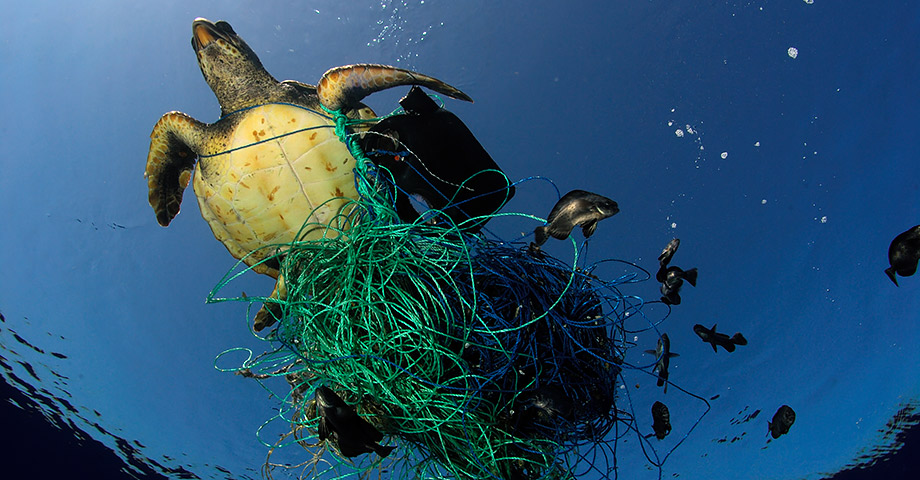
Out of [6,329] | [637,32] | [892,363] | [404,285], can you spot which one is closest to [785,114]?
[637,32]

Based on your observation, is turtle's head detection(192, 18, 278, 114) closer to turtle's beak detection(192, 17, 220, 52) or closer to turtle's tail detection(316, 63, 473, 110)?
turtle's beak detection(192, 17, 220, 52)

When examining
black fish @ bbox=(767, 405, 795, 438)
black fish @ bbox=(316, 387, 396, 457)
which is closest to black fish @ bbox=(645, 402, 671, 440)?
black fish @ bbox=(767, 405, 795, 438)

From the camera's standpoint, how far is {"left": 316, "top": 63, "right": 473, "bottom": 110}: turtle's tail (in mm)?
2004

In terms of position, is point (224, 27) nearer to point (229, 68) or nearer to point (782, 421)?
point (229, 68)

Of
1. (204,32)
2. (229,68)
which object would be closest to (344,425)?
(229,68)

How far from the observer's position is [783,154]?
28.0 ft

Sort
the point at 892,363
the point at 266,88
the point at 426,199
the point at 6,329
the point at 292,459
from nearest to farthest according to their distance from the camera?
the point at 426,199
the point at 266,88
the point at 6,329
the point at 892,363
the point at 292,459

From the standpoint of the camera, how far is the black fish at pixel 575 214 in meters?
1.48

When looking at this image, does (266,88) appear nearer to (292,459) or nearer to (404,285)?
(404,285)

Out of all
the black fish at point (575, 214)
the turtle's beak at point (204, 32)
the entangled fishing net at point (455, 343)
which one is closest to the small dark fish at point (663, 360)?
the entangled fishing net at point (455, 343)

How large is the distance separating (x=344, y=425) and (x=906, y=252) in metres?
2.96

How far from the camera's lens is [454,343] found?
139cm

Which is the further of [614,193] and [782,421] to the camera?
[614,193]

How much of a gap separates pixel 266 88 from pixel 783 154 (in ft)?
33.7
